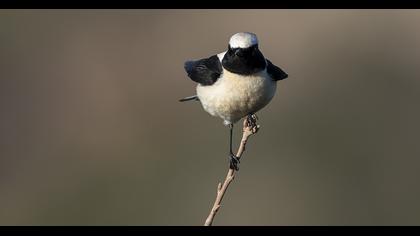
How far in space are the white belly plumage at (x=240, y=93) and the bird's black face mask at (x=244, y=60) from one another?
0.04m

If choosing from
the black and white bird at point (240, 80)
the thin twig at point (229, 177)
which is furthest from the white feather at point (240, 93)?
the thin twig at point (229, 177)

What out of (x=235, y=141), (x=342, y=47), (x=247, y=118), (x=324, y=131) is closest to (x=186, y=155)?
(x=235, y=141)

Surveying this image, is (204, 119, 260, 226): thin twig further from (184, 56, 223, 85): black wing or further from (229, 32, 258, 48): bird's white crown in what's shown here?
(229, 32, 258, 48): bird's white crown

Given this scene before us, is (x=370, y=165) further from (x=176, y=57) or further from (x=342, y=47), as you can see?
(x=176, y=57)

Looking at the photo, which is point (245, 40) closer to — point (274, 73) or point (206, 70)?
point (274, 73)

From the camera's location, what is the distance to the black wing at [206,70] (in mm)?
4566

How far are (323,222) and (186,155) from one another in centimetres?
174

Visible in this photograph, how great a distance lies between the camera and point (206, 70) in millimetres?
4660

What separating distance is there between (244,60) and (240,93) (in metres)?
0.20

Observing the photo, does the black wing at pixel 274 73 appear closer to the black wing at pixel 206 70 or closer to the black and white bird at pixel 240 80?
the black and white bird at pixel 240 80

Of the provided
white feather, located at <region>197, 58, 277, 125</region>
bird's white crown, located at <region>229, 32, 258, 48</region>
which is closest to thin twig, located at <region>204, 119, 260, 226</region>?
white feather, located at <region>197, 58, 277, 125</region>

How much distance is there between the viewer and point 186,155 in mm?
8102

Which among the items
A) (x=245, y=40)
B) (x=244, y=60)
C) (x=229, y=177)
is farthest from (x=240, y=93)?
(x=229, y=177)

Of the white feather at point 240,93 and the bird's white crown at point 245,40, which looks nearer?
the bird's white crown at point 245,40
